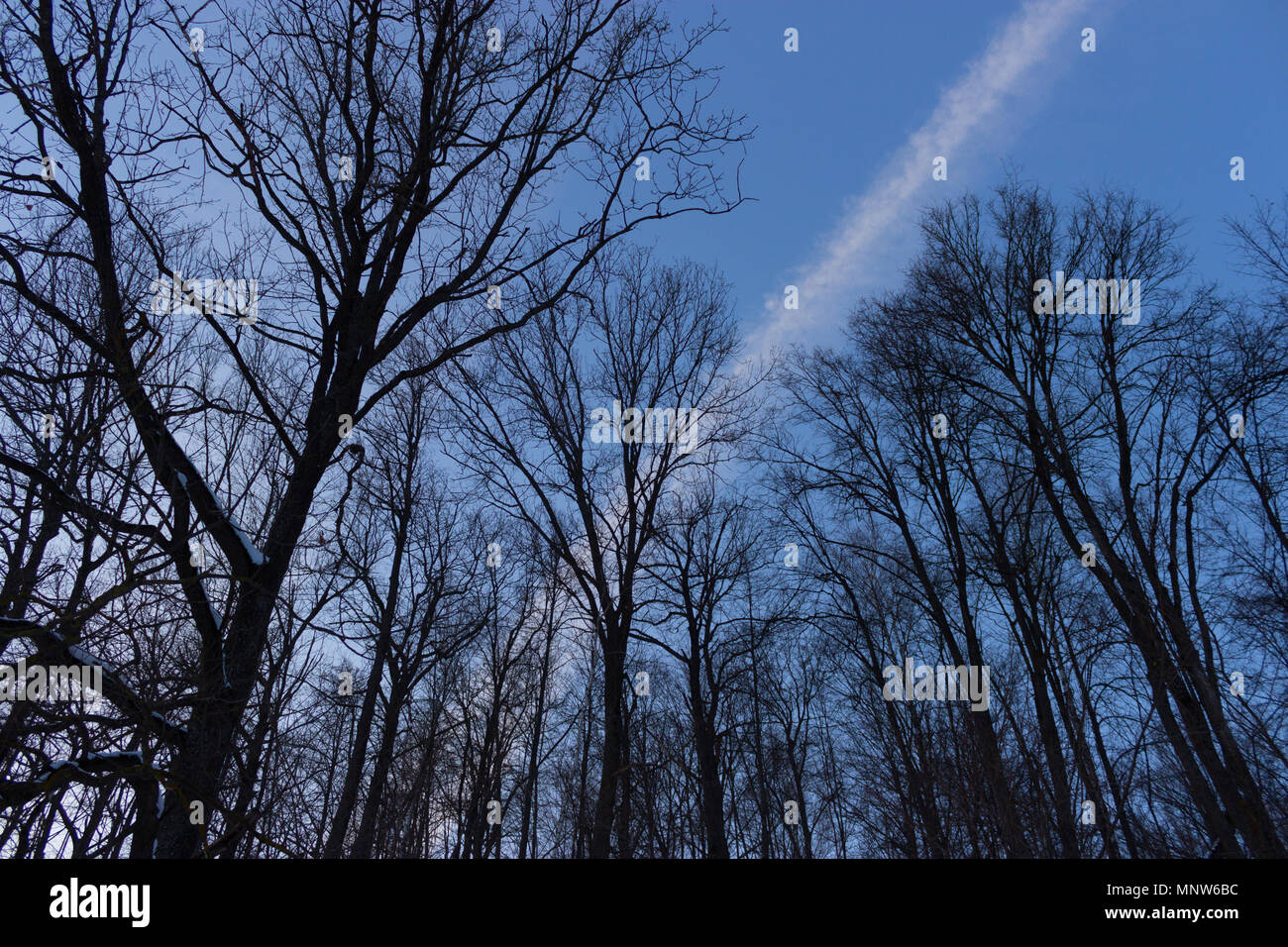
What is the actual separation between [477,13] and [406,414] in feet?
37.0

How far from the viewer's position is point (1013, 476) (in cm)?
1276

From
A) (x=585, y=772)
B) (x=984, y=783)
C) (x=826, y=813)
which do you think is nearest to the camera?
(x=984, y=783)

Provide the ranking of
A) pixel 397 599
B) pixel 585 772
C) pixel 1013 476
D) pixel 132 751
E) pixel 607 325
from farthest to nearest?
pixel 585 772
pixel 397 599
pixel 607 325
pixel 1013 476
pixel 132 751

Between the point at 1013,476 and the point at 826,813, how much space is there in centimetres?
1701

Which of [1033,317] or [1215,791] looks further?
[1033,317]

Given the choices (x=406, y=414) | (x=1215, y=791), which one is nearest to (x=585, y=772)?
(x=406, y=414)

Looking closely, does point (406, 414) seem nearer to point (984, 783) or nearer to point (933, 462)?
point (933, 462)

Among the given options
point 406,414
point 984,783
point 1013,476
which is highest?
point 406,414

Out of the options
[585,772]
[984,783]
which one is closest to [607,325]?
[984,783]

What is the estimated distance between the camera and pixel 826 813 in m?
25.0
